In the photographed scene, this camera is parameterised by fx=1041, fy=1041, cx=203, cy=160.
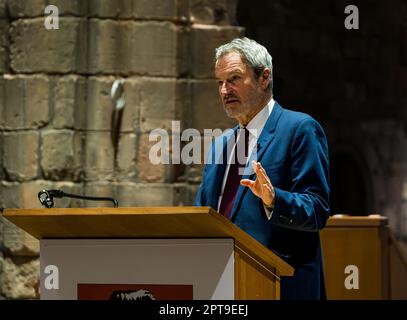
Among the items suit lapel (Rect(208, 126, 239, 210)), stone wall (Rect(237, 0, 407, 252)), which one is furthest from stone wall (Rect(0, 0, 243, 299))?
stone wall (Rect(237, 0, 407, 252))

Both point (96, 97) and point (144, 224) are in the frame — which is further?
point (96, 97)

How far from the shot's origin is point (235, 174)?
3816 mm

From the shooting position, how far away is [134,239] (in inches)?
128

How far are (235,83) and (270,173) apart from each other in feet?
1.21

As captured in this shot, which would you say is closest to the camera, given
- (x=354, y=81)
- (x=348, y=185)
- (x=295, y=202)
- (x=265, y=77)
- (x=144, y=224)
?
(x=144, y=224)

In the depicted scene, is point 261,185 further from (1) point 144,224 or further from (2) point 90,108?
(2) point 90,108

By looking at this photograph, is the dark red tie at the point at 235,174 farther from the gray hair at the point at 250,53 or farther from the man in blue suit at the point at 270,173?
the gray hair at the point at 250,53

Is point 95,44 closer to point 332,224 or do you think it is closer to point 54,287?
Result: point 332,224

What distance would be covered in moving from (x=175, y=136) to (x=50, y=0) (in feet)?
3.71

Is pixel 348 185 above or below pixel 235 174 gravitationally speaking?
below

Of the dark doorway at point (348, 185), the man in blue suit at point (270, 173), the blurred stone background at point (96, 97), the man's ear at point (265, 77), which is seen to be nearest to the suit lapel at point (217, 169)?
the man in blue suit at point (270, 173)

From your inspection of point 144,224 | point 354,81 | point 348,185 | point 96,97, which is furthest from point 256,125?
point 348,185

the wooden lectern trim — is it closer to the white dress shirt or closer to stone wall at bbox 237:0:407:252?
the white dress shirt

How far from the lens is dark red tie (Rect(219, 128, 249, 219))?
3.77m
